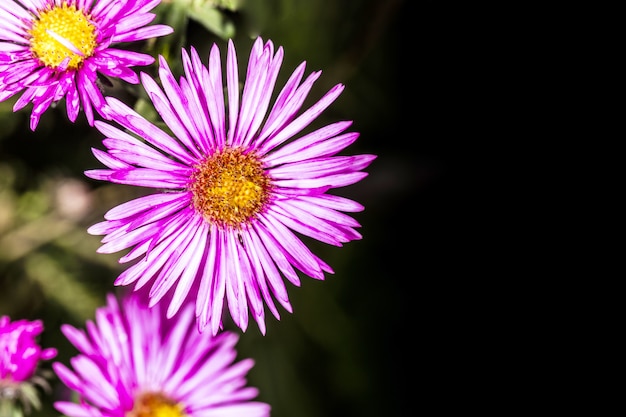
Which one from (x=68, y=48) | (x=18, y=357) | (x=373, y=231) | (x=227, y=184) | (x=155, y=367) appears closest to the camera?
(x=68, y=48)

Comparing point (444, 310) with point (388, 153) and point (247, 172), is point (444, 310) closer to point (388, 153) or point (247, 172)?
point (388, 153)

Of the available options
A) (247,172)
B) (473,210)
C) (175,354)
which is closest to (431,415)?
(473,210)

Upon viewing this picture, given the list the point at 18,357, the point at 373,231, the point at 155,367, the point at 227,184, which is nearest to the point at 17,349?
the point at 18,357

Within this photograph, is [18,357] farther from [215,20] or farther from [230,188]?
[215,20]

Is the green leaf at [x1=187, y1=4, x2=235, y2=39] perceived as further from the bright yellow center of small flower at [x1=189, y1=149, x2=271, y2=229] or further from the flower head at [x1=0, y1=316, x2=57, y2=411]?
the flower head at [x1=0, y1=316, x2=57, y2=411]

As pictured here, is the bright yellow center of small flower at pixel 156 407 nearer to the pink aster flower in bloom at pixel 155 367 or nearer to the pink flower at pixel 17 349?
the pink aster flower in bloom at pixel 155 367
